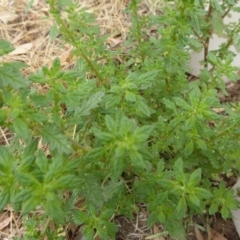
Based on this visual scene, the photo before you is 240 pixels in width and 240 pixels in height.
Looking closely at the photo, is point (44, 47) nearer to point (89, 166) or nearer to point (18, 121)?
point (89, 166)

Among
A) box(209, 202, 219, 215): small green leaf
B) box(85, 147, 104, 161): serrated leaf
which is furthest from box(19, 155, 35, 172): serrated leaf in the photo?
box(209, 202, 219, 215): small green leaf

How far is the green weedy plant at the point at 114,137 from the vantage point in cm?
151

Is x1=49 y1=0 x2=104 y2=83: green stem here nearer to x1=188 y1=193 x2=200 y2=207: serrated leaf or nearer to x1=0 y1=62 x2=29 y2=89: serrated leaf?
x1=0 y1=62 x2=29 y2=89: serrated leaf

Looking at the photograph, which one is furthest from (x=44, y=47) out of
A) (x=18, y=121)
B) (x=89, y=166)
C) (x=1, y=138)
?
(x=18, y=121)

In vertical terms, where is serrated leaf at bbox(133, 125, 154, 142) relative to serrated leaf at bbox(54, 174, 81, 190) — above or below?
below

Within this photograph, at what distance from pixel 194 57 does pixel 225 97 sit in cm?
35

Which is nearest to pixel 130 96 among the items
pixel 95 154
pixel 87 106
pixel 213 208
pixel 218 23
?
pixel 87 106

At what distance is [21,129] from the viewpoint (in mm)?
1504

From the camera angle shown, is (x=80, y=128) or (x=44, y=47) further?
(x=44, y=47)

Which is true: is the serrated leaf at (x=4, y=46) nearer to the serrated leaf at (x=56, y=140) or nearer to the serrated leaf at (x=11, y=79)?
Result: the serrated leaf at (x=11, y=79)

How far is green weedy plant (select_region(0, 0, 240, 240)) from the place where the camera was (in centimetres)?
151

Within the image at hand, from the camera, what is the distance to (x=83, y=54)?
2232 mm

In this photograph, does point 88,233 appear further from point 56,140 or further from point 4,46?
point 4,46

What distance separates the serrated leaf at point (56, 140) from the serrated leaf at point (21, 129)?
0.11 meters
